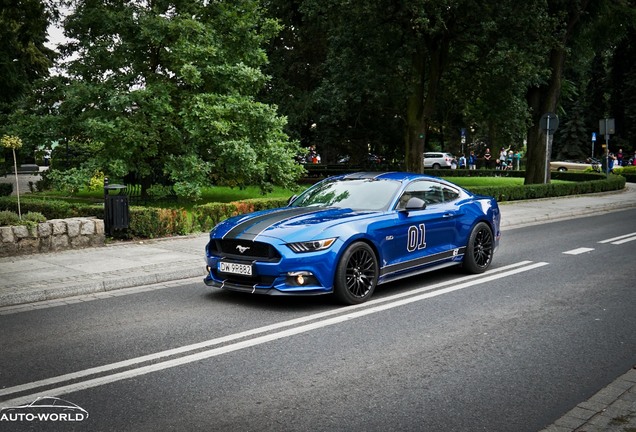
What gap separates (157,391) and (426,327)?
294 cm

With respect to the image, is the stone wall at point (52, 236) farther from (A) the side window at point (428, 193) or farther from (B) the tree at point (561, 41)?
(B) the tree at point (561, 41)

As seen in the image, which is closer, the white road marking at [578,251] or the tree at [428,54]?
the white road marking at [578,251]

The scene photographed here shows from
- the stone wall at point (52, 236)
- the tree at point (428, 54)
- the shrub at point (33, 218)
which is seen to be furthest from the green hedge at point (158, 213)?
the tree at point (428, 54)

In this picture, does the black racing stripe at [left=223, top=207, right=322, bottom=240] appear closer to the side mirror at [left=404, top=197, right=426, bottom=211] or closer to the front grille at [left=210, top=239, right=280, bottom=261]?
the front grille at [left=210, top=239, right=280, bottom=261]

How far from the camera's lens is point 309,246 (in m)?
7.16

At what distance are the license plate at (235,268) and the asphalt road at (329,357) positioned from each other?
431mm

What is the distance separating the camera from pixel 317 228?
7305 mm

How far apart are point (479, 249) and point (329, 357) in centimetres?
475

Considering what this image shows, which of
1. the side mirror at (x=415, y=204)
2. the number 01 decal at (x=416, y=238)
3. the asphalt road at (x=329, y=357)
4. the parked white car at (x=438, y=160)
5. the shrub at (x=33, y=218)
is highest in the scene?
the parked white car at (x=438, y=160)

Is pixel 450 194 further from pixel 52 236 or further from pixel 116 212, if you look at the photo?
pixel 52 236

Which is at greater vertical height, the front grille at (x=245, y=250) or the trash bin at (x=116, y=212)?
the trash bin at (x=116, y=212)

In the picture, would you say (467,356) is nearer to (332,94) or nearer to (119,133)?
(119,133)

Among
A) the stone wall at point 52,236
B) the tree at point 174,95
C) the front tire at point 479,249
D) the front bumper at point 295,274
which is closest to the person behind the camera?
the front bumper at point 295,274

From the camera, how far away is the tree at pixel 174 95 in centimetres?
1841
